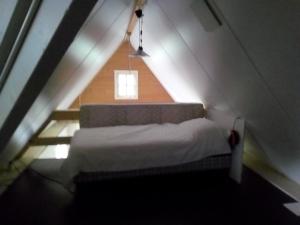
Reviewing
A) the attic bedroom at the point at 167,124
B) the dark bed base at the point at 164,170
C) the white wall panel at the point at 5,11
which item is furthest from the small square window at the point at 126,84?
the white wall panel at the point at 5,11

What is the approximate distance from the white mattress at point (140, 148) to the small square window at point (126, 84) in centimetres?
248

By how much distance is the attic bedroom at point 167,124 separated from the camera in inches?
47.6

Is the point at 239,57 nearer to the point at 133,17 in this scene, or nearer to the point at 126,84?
the point at 133,17

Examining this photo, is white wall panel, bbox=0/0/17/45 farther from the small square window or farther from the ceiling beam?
the small square window

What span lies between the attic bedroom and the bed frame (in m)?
0.01

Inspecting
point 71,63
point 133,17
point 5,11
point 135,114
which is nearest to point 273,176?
point 135,114

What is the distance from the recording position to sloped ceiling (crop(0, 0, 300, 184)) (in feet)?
4.36

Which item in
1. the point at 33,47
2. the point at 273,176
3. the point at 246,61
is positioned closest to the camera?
the point at 33,47

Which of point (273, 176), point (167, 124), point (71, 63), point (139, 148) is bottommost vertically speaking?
point (273, 176)

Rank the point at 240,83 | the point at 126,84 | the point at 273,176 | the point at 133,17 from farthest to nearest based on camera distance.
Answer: the point at 126,84 < the point at 133,17 < the point at 273,176 < the point at 240,83

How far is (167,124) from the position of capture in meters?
3.16

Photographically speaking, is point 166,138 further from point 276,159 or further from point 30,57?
point 30,57

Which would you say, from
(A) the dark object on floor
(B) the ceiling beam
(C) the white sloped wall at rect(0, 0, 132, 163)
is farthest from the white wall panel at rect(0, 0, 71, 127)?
(B) the ceiling beam

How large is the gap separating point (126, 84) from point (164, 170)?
3.05 m
